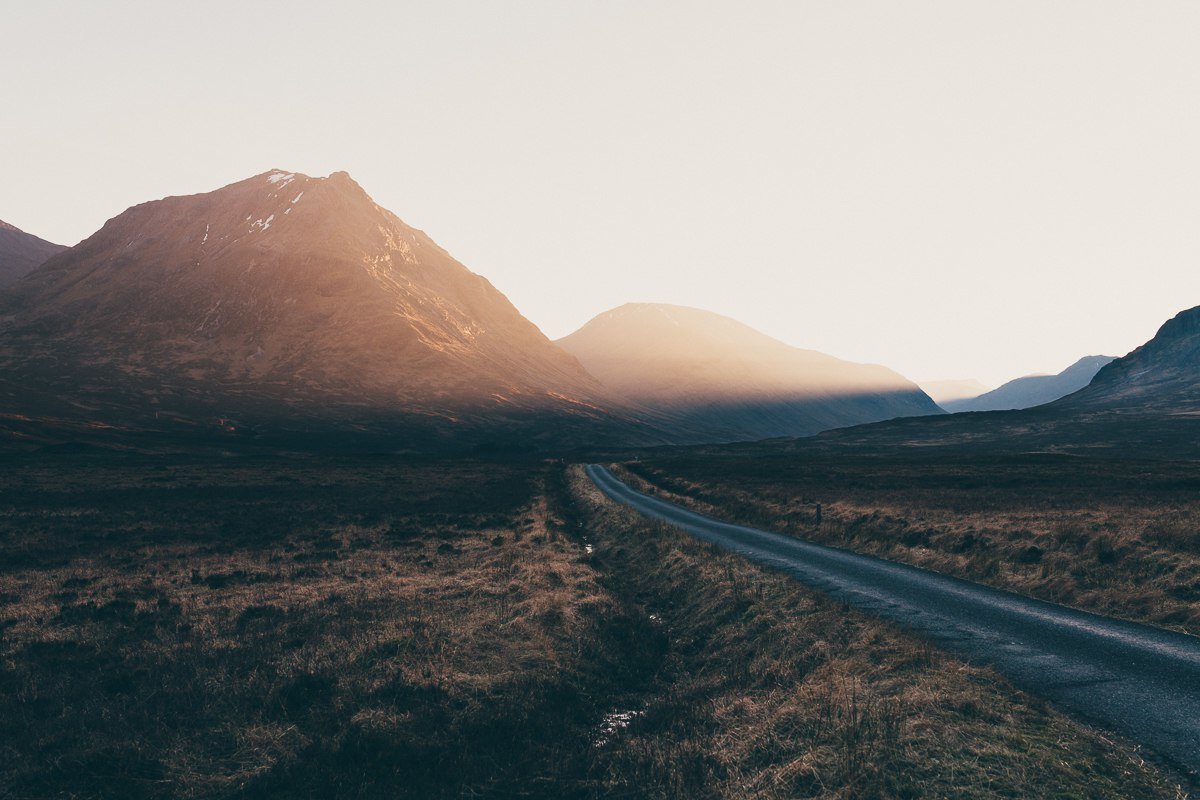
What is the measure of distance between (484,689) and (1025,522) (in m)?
25.0

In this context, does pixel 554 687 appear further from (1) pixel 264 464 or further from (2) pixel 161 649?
(1) pixel 264 464

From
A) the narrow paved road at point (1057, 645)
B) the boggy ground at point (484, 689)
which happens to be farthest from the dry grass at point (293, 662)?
the narrow paved road at point (1057, 645)

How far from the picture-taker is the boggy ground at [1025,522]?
692 inches

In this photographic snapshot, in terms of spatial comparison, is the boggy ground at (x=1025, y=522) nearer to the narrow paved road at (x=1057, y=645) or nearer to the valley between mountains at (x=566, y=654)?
the valley between mountains at (x=566, y=654)

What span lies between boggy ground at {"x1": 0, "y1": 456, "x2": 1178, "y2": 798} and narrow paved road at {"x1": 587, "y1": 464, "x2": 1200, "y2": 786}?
103cm

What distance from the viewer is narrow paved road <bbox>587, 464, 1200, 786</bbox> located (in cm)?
965

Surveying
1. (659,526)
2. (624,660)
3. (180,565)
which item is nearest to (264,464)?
(180,565)

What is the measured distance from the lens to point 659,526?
105 ft

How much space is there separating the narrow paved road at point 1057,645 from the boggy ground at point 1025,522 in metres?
1.68

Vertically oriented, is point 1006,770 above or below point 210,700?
above

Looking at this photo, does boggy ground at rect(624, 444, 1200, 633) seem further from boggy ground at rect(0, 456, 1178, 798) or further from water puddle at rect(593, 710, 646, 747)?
water puddle at rect(593, 710, 646, 747)

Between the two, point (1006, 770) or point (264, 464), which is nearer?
point (1006, 770)

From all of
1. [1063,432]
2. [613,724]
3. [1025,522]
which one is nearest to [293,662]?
[613,724]

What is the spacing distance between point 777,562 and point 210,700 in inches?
733
